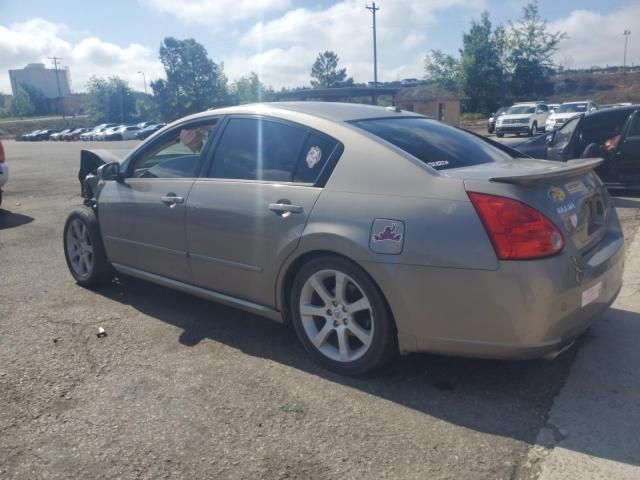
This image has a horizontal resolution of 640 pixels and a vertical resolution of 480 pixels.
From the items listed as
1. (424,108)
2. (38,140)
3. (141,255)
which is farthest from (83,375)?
(38,140)

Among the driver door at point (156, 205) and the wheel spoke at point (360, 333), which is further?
the driver door at point (156, 205)

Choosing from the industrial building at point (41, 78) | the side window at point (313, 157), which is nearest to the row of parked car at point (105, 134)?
Answer: the side window at point (313, 157)

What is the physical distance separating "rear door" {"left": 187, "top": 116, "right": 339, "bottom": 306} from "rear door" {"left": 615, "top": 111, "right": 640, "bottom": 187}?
7218 millimetres

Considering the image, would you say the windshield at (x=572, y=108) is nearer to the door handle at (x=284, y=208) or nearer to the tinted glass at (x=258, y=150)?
the tinted glass at (x=258, y=150)

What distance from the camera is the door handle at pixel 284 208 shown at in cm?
345

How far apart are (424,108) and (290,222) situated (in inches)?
1427

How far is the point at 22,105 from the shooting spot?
359 feet

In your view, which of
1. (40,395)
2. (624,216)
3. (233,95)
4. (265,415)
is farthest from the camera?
(233,95)

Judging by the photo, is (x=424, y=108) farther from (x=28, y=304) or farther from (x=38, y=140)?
(x=38, y=140)

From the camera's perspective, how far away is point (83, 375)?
3.54m

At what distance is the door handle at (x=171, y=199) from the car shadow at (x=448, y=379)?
91 cm

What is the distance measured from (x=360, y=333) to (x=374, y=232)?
62 cm

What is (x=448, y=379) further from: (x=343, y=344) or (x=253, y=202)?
(x=253, y=202)

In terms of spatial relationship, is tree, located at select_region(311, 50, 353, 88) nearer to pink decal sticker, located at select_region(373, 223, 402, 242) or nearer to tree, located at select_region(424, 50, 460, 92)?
tree, located at select_region(424, 50, 460, 92)
